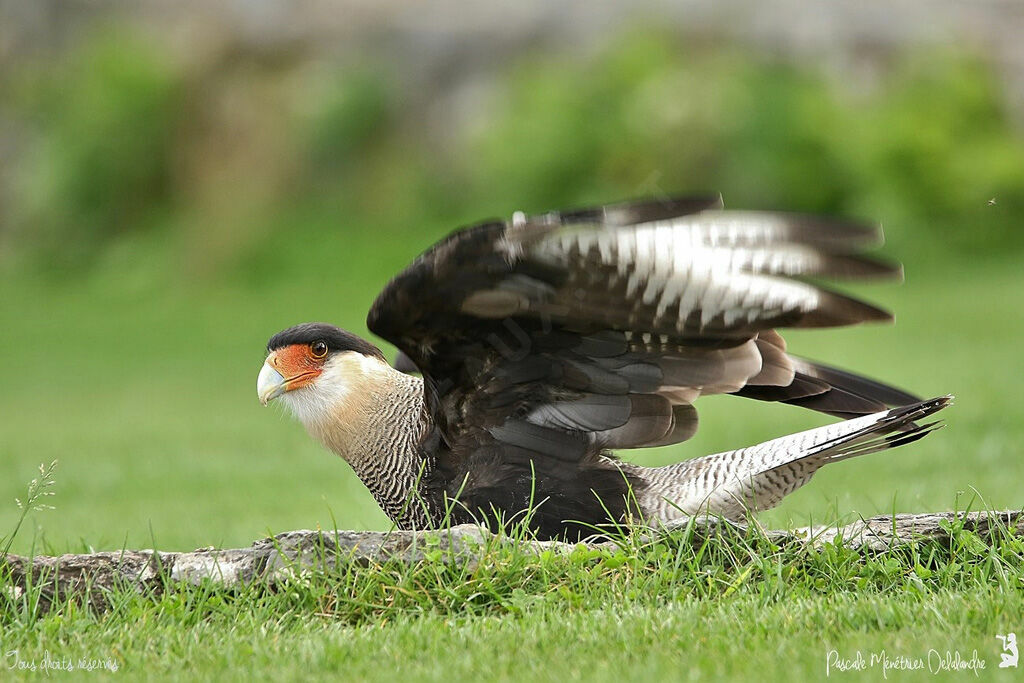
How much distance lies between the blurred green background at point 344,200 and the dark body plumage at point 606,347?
2490mm

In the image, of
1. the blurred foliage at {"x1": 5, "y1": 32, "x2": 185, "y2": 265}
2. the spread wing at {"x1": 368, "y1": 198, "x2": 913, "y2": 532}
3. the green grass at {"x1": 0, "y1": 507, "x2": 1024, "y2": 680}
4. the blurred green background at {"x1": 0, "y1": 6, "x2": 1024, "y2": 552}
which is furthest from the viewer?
the blurred foliage at {"x1": 5, "y1": 32, "x2": 185, "y2": 265}

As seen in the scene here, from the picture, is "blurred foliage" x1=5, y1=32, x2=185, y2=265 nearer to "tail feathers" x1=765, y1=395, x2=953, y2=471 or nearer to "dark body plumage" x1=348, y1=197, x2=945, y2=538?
"dark body plumage" x1=348, y1=197, x2=945, y2=538

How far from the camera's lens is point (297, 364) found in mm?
4297

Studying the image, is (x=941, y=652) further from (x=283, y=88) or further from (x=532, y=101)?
(x=283, y=88)

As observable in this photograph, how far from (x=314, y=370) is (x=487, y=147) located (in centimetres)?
1242

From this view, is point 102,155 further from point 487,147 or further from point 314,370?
point 314,370

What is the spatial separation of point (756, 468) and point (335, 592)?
1.43 m

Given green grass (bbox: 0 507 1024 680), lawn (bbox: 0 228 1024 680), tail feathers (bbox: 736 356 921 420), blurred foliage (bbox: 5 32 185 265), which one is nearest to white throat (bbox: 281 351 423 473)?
lawn (bbox: 0 228 1024 680)

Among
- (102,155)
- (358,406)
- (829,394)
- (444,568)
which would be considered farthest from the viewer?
(102,155)

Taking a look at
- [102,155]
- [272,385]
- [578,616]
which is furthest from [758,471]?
[102,155]

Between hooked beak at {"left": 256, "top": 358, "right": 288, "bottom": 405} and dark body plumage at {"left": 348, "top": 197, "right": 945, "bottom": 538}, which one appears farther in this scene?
hooked beak at {"left": 256, "top": 358, "right": 288, "bottom": 405}

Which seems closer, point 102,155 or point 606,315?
point 606,315

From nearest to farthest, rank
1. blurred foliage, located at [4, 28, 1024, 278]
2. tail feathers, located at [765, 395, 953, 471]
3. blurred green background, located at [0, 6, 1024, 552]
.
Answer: tail feathers, located at [765, 395, 953, 471], blurred green background, located at [0, 6, 1024, 552], blurred foliage, located at [4, 28, 1024, 278]

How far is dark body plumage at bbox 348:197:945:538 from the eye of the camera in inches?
138
